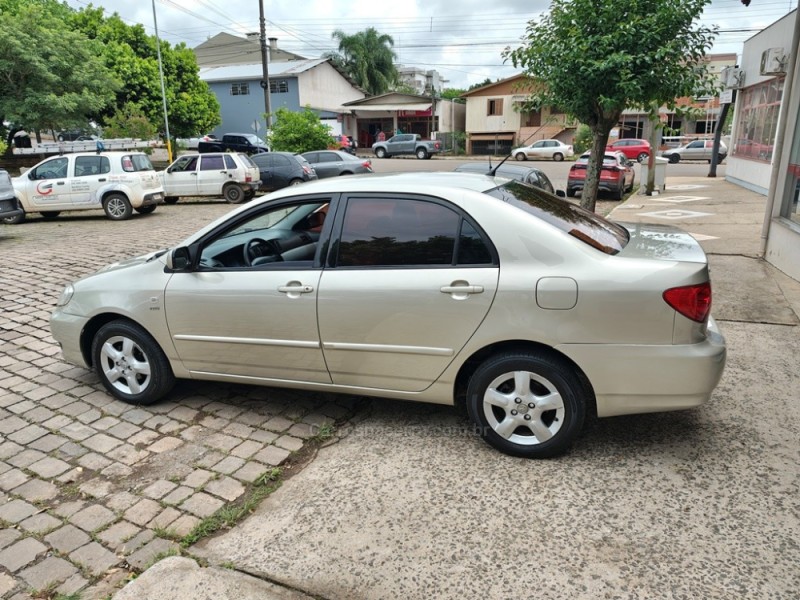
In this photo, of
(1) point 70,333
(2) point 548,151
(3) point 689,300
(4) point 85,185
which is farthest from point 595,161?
(2) point 548,151

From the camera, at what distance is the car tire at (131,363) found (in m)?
4.21

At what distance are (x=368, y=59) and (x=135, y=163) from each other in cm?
4217

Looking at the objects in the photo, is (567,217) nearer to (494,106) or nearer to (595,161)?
(595,161)

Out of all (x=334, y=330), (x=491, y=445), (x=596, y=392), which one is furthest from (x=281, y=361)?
(x=596, y=392)

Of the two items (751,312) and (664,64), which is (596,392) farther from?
(664,64)

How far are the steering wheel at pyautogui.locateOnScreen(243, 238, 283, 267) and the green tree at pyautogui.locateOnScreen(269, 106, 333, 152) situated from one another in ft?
67.7

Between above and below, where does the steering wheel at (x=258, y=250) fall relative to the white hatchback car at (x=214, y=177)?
above

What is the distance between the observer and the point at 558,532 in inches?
113

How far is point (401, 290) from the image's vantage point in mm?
3461

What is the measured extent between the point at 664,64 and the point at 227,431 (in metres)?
6.76

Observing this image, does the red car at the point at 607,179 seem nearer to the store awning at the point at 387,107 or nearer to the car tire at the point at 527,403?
the car tire at the point at 527,403

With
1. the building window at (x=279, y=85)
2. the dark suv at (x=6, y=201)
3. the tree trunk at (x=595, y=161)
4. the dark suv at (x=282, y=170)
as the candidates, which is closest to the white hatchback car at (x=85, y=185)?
the dark suv at (x=6, y=201)

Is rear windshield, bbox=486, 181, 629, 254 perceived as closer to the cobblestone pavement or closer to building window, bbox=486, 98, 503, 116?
the cobblestone pavement

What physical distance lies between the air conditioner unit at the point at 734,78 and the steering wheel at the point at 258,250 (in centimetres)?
2013
